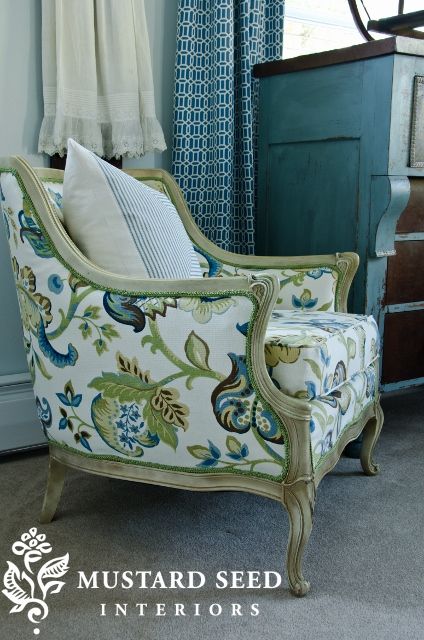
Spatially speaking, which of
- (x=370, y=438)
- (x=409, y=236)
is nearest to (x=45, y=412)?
(x=370, y=438)

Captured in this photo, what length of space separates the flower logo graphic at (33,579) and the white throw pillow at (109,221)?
0.65m

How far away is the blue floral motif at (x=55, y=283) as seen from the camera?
1.75 metres

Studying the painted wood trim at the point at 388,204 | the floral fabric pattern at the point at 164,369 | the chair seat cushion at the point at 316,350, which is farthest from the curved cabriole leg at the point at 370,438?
the painted wood trim at the point at 388,204

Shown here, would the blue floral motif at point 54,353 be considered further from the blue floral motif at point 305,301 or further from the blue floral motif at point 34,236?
the blue floral motif at point 305,301

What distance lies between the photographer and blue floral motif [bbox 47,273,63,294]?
1.75 m

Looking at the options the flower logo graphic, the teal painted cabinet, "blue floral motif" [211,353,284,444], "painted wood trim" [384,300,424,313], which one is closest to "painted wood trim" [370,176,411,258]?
the teal painted cabinet

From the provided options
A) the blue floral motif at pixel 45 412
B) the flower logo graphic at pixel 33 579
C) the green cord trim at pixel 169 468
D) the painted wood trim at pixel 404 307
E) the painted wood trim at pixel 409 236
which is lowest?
the flower logo graphic at pixel 33 579

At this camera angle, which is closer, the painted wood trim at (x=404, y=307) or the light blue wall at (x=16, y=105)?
the light blue wall at (x=16, y=105)

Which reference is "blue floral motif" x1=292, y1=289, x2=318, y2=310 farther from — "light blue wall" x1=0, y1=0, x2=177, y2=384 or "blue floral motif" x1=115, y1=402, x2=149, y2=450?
"light blue wall" x1=0, y1=0, x2=177, y2=384

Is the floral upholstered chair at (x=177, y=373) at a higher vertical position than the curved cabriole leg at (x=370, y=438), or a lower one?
higher

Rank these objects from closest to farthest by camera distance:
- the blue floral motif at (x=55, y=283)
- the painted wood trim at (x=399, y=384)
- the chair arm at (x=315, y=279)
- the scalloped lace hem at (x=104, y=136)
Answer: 1. the blue floral motif at (x=55, y=283)
2. the chair arm at (x=315, y=279)
3. the scalloped lace hem at (x=104, y=136)
4. the painted wood trim at (x=399, y=384)

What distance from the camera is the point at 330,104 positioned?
8.07ft

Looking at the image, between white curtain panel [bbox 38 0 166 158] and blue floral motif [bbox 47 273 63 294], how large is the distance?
757 millimetres

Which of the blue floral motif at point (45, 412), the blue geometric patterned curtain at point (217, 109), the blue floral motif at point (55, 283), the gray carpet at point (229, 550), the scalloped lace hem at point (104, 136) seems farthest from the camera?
the blue geometric patterned curtain at point (217, 109)
